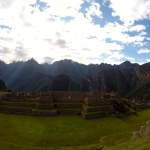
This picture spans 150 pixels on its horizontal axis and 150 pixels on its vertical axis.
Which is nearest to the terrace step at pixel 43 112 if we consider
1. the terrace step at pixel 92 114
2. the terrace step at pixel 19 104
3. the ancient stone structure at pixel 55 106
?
the ancient stone structure at pixel 55 106

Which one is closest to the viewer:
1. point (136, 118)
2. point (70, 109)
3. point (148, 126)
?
point (148, 126)

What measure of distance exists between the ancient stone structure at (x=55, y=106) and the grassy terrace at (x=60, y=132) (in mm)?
1965

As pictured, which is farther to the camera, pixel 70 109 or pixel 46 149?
pixel 70 109

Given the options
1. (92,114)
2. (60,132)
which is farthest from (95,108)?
(60,132)

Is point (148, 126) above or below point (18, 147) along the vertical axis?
above

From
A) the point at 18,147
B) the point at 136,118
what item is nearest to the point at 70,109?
the point at 136,118

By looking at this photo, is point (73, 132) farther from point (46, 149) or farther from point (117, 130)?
point (46, 149)

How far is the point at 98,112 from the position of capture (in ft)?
156

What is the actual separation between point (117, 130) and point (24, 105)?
23.0m

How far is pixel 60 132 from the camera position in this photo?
36.4 m

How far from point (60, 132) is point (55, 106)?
14357 mm

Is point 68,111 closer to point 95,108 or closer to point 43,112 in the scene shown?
point 43,112

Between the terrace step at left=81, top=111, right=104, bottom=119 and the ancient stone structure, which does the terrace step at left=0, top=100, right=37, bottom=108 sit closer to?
the ancient stone structure

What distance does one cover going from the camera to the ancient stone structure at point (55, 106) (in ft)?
155
